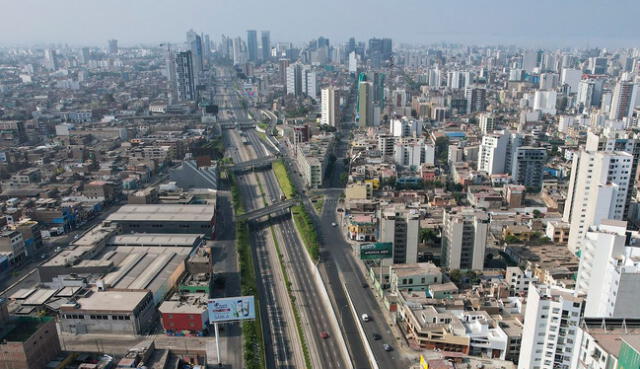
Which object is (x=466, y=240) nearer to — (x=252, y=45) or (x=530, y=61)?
(x=530, y=61)

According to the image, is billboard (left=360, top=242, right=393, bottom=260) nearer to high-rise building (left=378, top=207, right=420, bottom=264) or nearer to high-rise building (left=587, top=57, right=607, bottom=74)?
high-rise building (left=378, top=207, right=420, bottom=264)

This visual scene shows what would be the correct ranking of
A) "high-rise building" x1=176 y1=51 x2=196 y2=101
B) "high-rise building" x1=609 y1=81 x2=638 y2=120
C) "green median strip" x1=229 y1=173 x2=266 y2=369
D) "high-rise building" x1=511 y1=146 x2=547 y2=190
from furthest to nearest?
"high-rise building" x1=176 y1=51 x2=196 y2=101
"high-rise building" x1=609 y1=81 x2=638 y2=120
"high-rise building" x1=511 y1=146 x2=547 y2=190
"green median strip" x1=229 y1=173 x2=266 y2=369

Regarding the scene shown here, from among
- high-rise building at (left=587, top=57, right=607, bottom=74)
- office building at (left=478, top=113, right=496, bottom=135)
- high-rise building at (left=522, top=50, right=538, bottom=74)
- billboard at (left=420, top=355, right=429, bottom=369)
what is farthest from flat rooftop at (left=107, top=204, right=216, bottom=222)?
high-rise building at (left=522, top=50, right=538, bottom=74)

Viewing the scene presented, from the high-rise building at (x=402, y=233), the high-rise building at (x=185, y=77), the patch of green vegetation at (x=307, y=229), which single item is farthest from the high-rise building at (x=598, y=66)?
the high-rise building at (x=402, y=233)

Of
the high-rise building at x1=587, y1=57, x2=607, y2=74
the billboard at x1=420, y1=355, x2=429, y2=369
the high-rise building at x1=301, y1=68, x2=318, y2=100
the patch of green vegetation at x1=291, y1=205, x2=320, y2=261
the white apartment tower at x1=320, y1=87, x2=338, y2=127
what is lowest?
the billboard at x1=420, y1=355, x2=429, y2=369

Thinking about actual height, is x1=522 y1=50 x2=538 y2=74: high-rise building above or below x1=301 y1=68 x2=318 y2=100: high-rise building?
above

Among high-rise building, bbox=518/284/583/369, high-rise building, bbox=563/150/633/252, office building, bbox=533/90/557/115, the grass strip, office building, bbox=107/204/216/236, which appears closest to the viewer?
high-rise building, bbox=518/284/583/369

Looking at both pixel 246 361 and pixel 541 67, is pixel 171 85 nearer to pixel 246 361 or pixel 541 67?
pixel 246 361

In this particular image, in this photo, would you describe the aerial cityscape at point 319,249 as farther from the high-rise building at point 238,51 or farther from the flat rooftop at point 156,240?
the high-rise building at point 238,51
